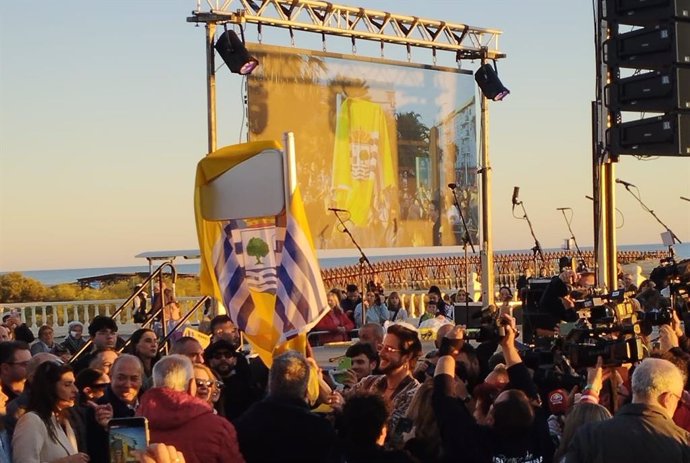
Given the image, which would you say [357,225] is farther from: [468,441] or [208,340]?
[468,441]

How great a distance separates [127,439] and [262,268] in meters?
4.63

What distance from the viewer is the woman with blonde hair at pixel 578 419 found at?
5.52m

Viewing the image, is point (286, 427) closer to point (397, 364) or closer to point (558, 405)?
point (397, 364)

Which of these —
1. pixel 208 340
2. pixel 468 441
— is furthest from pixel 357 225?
Answer: pixel 468 441

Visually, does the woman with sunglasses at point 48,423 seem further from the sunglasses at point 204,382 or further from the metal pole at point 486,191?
the metal pole at point 486,191

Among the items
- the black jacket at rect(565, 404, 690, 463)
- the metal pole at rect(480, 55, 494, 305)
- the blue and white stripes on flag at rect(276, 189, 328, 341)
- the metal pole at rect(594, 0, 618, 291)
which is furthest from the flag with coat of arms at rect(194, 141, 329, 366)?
the metal pole at rect(480, 55, 494, 305)

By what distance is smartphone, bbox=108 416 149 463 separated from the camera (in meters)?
4.54

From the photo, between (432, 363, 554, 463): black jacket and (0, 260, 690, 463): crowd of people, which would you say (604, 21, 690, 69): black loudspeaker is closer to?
(0, 260, 690, 463): crowd of people

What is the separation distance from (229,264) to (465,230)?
12.1 meters

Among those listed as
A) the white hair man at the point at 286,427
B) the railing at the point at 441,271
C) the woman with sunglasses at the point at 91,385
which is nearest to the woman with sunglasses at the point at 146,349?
the woman with sunglasses at the point at 91,385

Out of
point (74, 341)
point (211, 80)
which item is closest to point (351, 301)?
point (211, 80)

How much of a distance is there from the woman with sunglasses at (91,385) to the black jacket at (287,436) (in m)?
1.88

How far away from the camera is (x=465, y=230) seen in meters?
21.0

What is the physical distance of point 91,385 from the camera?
6973 millimetres
